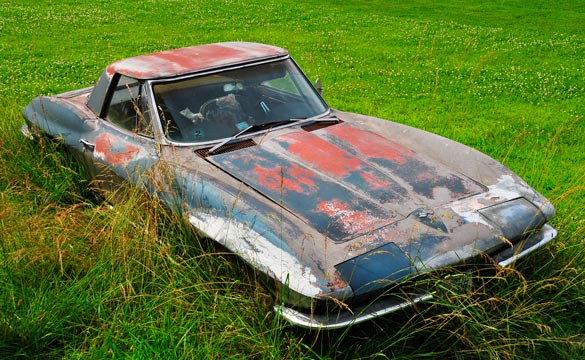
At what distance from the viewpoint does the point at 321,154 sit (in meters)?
4.59

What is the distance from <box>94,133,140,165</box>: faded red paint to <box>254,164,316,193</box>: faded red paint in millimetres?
997

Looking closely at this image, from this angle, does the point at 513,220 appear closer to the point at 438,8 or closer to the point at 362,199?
the point at 362,199

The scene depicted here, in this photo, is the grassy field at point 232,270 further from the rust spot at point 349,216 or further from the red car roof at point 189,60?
the red car roof at point 189,60

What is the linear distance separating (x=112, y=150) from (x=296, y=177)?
1499 mm

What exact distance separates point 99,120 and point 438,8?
15.7 meters

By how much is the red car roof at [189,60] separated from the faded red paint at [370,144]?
879 mm

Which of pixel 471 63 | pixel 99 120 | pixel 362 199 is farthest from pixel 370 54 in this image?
pixel 362 199

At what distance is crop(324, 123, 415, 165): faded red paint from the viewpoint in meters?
4.67

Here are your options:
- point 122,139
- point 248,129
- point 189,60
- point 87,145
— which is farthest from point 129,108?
point 248,129

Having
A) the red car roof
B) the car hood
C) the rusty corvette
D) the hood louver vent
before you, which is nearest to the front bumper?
the rusty corvette

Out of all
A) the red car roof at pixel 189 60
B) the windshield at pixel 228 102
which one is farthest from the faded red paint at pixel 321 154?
the red car roof at pixel 189 60

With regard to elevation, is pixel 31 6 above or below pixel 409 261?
below

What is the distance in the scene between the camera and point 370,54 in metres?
13.0

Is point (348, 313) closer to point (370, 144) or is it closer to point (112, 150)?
point (370, 144)
